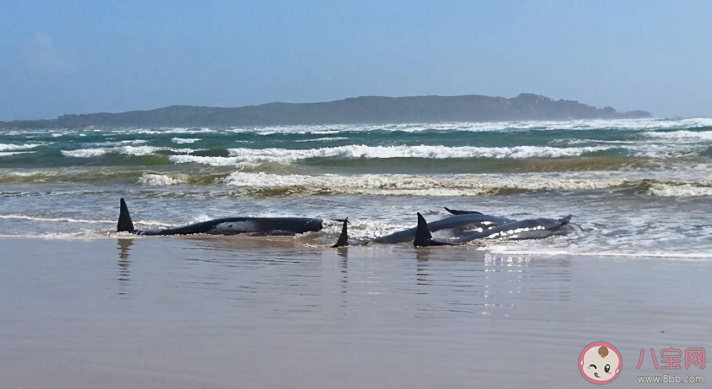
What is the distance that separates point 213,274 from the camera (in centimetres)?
739

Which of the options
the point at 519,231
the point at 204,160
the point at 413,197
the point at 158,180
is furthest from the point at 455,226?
the point at 204,160

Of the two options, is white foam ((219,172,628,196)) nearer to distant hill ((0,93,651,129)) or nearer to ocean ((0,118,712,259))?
ocean ((0,118,712,259))

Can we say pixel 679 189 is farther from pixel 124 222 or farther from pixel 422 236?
pixel 124 222

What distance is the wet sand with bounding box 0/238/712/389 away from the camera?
420cm

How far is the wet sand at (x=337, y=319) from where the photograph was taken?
4.20 meters

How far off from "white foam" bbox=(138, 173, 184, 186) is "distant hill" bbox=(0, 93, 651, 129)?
105 m

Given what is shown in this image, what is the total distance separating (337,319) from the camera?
5406 millimetres

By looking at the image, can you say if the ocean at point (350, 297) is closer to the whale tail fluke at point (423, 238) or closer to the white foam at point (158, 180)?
the whale tail fluke at point (423, 238)

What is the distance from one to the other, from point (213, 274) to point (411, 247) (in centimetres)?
274

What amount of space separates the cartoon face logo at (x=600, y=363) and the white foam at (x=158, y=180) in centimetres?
1767

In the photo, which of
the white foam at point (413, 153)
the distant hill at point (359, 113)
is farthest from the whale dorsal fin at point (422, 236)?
the distant hill at point (359, 113)

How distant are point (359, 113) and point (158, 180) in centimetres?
12856

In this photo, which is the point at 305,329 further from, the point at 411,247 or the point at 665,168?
the point at 665,168

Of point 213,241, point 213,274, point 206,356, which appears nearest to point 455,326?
point 206,356
